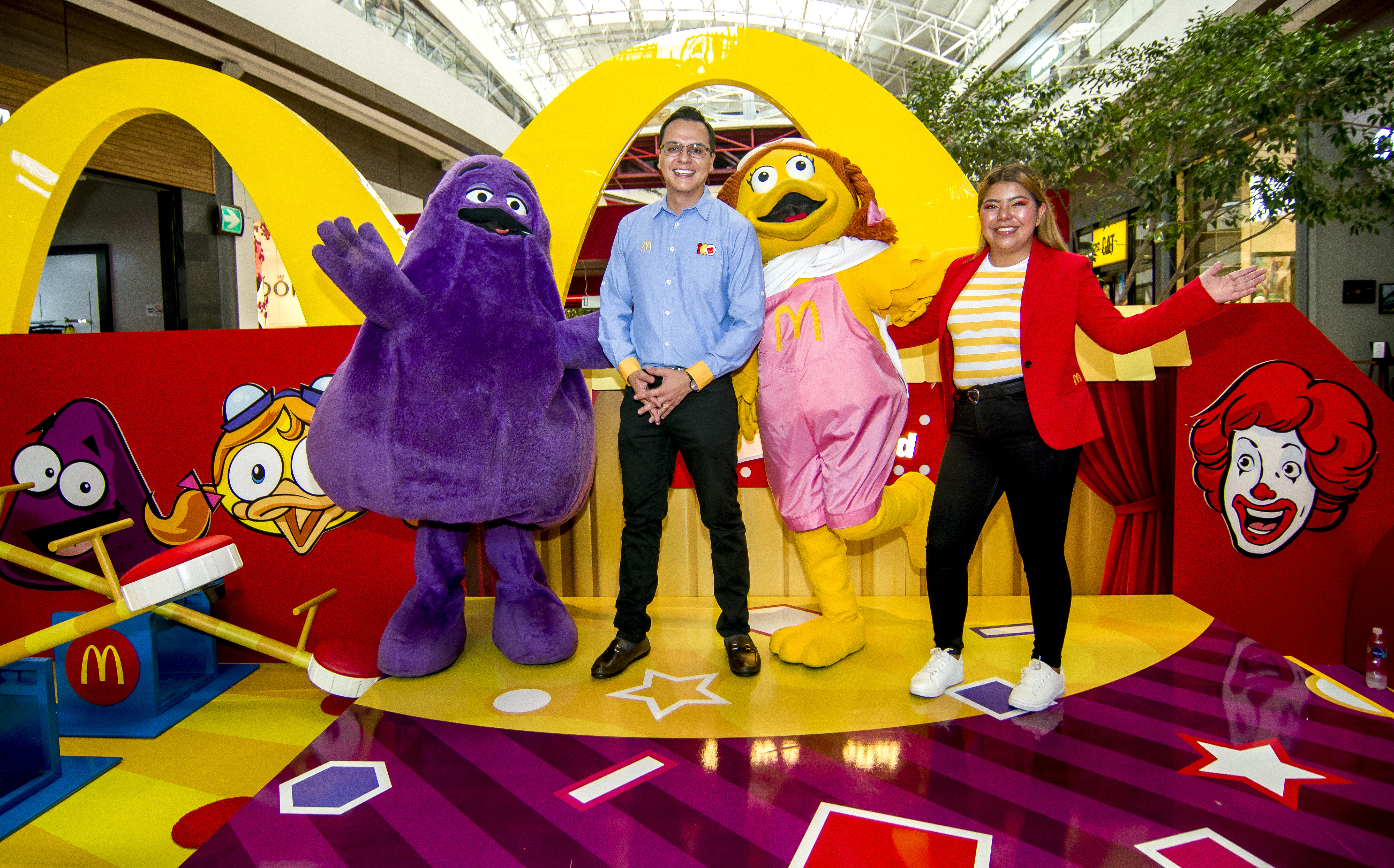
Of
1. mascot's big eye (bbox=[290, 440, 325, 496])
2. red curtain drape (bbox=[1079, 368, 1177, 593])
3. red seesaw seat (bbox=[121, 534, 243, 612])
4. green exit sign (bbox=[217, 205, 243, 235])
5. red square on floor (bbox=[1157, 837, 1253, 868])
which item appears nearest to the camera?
red square on floor (bbox=[1157, 837, 1253, 868])

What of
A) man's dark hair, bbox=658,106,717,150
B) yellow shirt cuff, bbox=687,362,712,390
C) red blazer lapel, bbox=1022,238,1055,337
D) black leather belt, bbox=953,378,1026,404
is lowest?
black leather belt, bbox=953,378,1026,404

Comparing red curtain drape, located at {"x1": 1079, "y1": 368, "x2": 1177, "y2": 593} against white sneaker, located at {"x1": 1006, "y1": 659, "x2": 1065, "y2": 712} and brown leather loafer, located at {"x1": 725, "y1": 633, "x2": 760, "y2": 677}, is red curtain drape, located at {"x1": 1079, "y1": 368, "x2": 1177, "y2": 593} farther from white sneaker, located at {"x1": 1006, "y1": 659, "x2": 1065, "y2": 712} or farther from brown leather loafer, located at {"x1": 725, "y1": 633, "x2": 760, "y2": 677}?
brown leather loafer, located at {"x1": 725, "y1": 633, "x2": 760, "y2": 677}

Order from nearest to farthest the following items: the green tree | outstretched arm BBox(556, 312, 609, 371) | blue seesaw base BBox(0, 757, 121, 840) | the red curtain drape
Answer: blue seesaw base BBox(0, 757, 121, 840), outstretched arm BBox(556, 312, 609, 371), the red curtain drape, the green tree

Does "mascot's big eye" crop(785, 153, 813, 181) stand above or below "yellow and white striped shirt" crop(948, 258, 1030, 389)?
above

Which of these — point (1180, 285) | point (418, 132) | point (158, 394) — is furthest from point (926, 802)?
point (418, 132)

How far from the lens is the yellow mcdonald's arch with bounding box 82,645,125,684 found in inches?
86.4

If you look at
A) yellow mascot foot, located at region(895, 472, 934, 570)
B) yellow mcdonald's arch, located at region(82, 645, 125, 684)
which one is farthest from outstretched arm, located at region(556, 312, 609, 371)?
yellow mcdonald's arch, located at region(82, 645, 125, 684)

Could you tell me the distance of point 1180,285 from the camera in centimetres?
763

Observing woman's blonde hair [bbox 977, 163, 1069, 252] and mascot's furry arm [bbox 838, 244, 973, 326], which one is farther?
mascot's furry arm [bbox 838, 244, 973, 326]

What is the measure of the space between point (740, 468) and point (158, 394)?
80.3 inches

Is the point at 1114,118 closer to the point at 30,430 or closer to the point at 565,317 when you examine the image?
the point at 565,317

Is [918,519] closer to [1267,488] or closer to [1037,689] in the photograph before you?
[1037,689]

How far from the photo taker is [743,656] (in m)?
2.08

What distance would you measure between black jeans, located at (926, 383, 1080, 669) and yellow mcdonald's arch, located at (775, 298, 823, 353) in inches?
17.4
